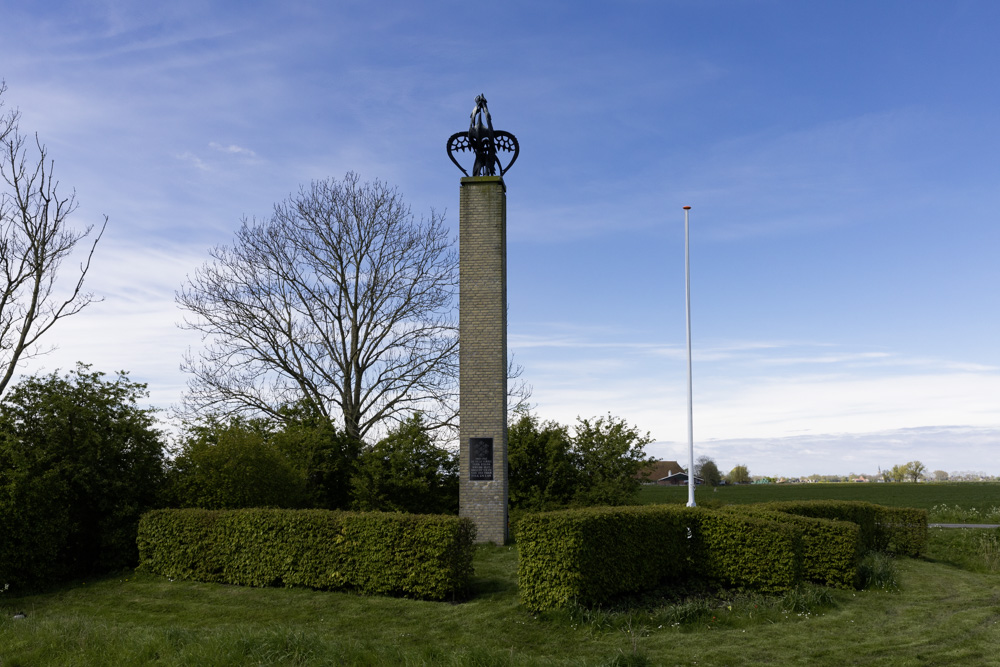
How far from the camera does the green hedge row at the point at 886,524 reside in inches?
645

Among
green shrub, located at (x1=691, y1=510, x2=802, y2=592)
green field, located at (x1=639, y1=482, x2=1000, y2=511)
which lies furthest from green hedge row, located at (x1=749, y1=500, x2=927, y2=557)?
green shrub, located at (x1=691, y1=510, x2=802, y2=592)

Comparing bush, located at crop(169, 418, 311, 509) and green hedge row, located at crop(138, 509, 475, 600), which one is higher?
bush, located at crop(169, 418, 311, 509)

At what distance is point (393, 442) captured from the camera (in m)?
22.0

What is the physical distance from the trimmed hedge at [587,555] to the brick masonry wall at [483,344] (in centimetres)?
665

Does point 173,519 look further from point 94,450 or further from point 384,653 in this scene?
point 384,653

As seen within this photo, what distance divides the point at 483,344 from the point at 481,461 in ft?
9.44

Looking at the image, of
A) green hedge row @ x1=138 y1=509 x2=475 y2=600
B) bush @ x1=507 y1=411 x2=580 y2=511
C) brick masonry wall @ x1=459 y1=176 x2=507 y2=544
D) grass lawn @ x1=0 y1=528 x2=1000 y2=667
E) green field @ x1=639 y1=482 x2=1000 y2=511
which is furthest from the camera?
green field @ x1=639 y1=482 x2=1000 y2=511

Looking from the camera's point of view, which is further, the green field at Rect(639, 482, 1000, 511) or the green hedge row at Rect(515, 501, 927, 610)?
the green field at Rect(639, 482, 1000, 511)

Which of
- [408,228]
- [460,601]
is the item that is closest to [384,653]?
[460,601]

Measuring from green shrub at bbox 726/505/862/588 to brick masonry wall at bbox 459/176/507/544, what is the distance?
283 inches

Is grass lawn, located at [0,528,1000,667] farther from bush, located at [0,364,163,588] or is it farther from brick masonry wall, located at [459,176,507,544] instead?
brick masonry wall, located at [459,176,507,544]

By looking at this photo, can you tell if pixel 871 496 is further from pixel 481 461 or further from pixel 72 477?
pixel 72 477

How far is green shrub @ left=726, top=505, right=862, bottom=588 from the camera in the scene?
12.4 meters

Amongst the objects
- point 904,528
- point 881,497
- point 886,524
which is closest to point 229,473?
point 886,524
